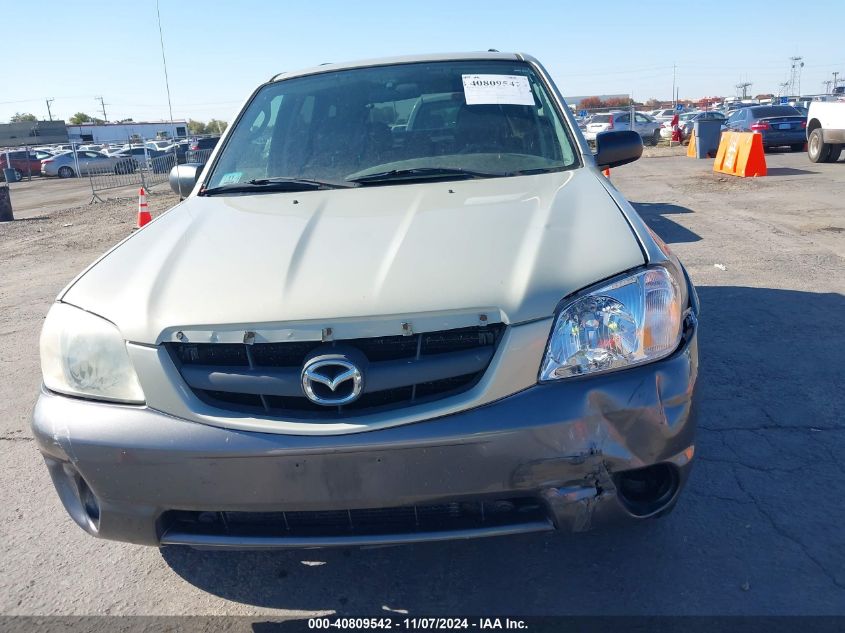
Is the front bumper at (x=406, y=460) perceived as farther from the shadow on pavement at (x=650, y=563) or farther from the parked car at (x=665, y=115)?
the parked car at (x=665, y=115)

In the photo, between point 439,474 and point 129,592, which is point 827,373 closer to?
point 439,474

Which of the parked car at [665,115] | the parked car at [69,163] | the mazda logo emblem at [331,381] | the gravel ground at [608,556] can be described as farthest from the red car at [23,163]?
the mazda logo emblem at [331,381]

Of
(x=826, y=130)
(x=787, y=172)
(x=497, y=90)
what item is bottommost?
(x=787, y=172)

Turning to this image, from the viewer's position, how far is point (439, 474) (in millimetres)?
1968

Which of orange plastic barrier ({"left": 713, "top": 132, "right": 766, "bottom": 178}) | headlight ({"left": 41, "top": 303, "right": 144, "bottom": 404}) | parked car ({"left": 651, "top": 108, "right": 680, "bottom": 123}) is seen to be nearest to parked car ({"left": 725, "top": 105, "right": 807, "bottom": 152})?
orange plastic barrier ({"left": 713, "top": 132, "right": 766, "bottom": 178})

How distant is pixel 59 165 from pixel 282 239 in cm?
3769

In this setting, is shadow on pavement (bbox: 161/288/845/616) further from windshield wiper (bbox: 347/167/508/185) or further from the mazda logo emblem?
windshield wiper (bbox: 347/167/508/185)

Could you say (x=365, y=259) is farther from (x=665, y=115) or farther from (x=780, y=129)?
(x=665, y=115)

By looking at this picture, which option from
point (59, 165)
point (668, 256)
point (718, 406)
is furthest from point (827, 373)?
point (59, 165)

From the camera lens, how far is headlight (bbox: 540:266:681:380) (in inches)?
80.8

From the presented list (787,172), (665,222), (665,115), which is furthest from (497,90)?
(665,115)

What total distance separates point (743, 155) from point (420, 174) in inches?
527

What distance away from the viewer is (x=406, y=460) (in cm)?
195

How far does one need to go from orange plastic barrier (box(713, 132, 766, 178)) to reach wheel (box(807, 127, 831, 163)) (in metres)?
2.64
